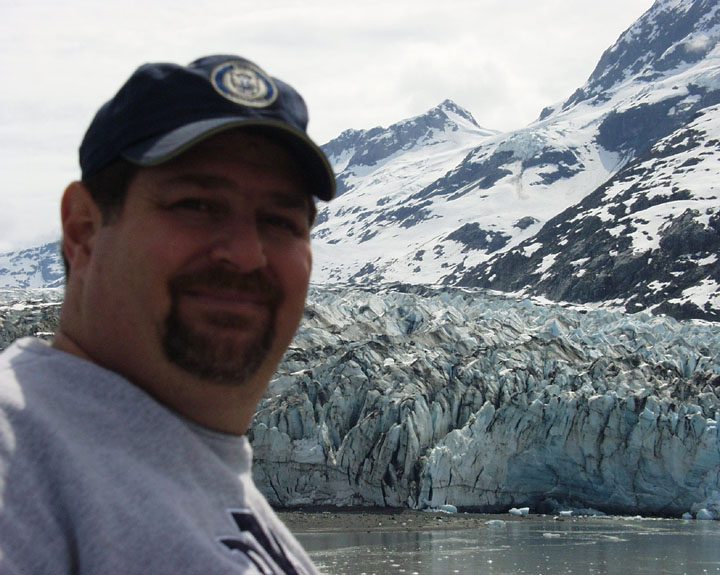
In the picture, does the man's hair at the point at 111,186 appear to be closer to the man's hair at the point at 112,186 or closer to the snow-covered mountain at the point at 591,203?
the man's hair at the point at 112,186

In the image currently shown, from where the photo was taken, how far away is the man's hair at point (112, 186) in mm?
1621

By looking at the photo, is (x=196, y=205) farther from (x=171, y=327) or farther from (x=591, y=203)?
(x=591, y=203)

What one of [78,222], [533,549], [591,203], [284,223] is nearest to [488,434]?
[533,549]

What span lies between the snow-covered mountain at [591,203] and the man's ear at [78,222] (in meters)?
76.0

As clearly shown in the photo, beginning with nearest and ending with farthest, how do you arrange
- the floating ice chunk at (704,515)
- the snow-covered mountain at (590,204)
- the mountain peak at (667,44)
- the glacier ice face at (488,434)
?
the glacier ice face at (488,434) < the floating ice chunk at (704,515) < the snow-covered mountain at (590,204) < the mountain peak at (667,44)

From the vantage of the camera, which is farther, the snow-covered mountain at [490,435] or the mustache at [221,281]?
the snow-covered mountain at [490,435]

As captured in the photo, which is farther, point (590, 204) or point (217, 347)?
point (590, 204)

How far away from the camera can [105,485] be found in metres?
1.32

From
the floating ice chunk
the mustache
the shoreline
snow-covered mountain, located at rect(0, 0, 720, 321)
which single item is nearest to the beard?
the mustache

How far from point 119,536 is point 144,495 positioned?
8 cm

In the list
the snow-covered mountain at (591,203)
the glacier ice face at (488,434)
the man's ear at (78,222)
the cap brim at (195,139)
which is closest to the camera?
A: the cap brim at (195,139)

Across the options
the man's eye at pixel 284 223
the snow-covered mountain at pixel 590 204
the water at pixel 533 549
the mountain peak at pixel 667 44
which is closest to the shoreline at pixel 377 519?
the water at pixel 533 549

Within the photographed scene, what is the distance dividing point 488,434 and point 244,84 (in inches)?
1360

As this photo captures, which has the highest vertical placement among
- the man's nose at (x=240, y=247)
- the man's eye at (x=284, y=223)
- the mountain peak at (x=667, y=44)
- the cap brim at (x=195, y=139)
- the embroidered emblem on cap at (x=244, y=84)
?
the mountain peak at (x=667, y=44)
